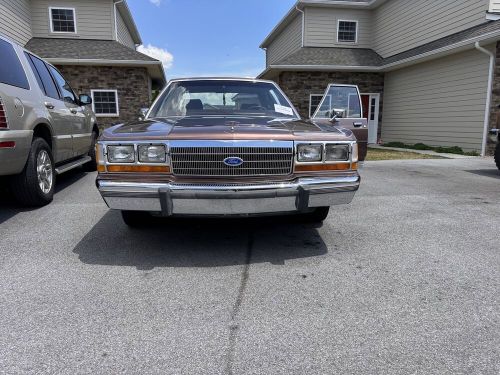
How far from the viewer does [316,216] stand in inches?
154

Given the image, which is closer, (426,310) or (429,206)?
(426,310)

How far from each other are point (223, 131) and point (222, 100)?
1.49 metres

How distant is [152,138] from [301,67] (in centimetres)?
1311

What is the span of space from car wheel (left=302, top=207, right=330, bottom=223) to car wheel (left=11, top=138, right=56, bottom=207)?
316 cm

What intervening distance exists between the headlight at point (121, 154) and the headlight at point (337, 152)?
1.56 m

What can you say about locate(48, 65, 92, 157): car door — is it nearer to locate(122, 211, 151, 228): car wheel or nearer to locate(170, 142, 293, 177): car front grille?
locate(122, 211, 151, 228): car wheel

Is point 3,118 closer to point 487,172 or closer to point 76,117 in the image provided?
point 76,117

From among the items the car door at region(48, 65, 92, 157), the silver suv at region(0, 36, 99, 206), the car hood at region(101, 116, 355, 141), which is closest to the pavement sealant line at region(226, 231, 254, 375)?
the car hood at region(101, 116, 355, 141)

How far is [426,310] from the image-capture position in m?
2.30

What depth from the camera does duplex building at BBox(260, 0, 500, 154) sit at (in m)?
11.3

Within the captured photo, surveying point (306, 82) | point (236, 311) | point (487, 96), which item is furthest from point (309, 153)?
point (306, 82)

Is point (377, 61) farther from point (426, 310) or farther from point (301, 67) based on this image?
point (426, 310)

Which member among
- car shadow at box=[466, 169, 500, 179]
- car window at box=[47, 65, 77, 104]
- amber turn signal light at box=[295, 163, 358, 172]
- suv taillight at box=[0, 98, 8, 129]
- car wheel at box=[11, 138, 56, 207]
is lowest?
car shadow at box=[466, 169, 500, 179]

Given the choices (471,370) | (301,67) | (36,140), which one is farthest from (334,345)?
(301,67)
